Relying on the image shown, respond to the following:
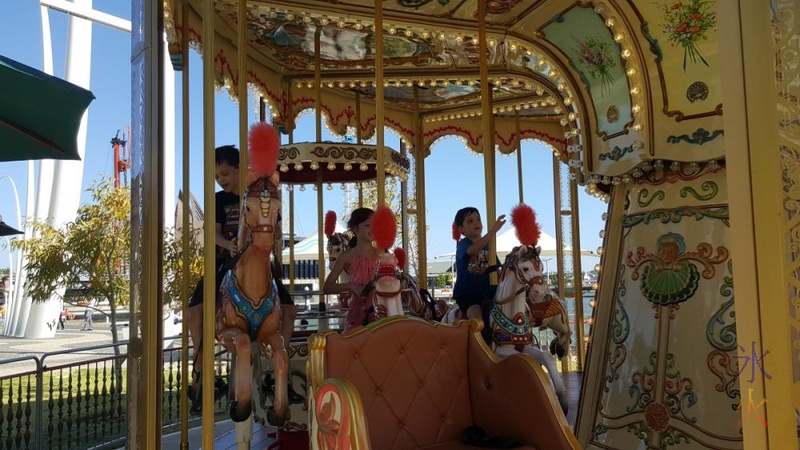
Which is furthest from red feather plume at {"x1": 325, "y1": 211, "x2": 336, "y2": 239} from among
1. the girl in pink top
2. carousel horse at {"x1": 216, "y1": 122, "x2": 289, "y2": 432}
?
carousel horse at {"x1": 216, "y1": 122, "x2": 289, "y2": 432}

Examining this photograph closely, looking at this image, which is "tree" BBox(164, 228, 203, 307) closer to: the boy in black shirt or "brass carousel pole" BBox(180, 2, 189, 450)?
"brass carousel pole" BBox(180, 2, 189, 450)

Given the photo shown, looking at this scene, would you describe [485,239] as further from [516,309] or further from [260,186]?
[260,186]

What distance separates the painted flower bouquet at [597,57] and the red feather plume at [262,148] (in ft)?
8.80

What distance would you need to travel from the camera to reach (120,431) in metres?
6.25

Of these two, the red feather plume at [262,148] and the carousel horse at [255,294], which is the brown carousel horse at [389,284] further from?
the red feather plume at [262,148]

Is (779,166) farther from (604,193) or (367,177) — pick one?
(367,177)

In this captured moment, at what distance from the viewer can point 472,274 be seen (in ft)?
14.5

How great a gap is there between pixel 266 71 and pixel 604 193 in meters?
3.88

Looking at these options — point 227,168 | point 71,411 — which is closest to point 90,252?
point 71,411

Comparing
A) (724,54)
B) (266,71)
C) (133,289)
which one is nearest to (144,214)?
(133,289)

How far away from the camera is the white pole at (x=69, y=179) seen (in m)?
13.6

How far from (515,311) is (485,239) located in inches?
22.6

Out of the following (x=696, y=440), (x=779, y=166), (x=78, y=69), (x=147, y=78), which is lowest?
(x=696, y=440)

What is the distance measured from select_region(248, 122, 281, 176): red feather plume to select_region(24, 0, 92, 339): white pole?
11.6 meters
